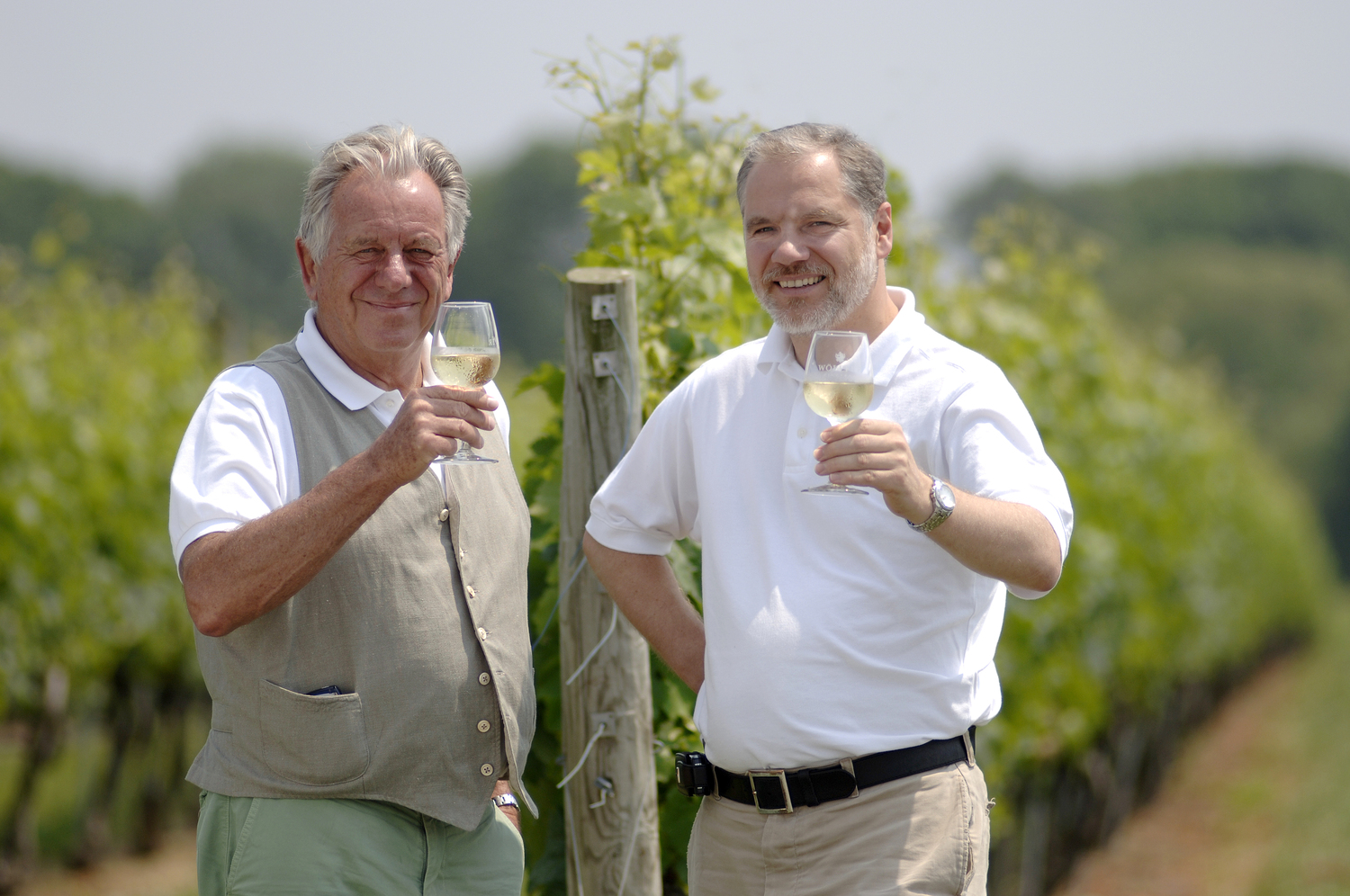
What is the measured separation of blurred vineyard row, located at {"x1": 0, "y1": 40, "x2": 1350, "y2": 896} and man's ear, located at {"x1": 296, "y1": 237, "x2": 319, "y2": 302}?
924mm

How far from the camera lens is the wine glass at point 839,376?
86.3 inches

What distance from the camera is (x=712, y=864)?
2.56 metres

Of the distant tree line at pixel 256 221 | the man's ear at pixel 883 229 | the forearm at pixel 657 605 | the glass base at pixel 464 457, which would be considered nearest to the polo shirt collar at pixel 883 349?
the man's ear at pixel 883 229

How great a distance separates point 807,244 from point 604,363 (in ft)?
2.40

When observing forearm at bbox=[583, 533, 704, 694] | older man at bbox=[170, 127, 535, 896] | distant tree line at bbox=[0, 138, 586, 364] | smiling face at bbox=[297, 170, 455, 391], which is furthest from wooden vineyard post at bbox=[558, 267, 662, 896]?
distant tree line at bbox=[0, 138, 586, 364]

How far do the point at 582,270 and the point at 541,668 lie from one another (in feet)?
3.36

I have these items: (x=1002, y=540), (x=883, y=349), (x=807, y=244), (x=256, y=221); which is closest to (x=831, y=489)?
(x=1002, y=540)

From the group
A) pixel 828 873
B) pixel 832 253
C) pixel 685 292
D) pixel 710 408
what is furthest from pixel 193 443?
pixel 685 292

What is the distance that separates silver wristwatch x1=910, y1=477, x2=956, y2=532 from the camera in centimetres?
215

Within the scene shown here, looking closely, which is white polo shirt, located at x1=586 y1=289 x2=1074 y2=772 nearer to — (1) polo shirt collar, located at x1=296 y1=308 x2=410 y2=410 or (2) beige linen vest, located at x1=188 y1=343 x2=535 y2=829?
(2) beige linen vest, located at x1=188 y1=343 x2=535 y2=829

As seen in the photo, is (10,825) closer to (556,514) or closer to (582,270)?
(556,514)

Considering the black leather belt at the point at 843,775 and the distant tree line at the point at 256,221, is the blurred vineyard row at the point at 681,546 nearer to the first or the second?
the black leather belt at the point at 843,775

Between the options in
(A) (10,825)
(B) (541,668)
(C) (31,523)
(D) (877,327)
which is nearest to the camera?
(D) (877,327)

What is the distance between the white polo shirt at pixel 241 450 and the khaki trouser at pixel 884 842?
1.03 metres
